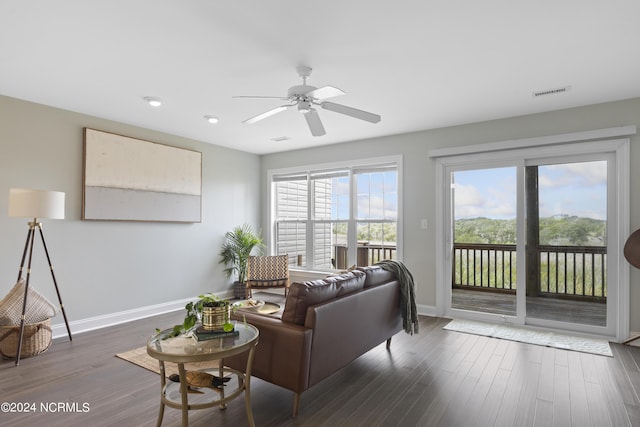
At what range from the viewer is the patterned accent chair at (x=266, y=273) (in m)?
5.48

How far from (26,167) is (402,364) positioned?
440cm

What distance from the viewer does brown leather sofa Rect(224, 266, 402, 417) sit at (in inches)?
94.3

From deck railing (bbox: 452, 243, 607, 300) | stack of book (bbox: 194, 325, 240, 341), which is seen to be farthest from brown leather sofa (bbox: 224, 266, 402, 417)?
deck railing (bbox: 452, 243, 607, 300)

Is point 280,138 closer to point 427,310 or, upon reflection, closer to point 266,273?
point 266,273

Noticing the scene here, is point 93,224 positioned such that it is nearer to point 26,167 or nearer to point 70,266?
point 70,266

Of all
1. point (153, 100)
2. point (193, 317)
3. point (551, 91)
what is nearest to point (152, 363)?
point (193, 317)

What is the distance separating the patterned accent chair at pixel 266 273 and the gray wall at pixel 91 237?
2.57 ft

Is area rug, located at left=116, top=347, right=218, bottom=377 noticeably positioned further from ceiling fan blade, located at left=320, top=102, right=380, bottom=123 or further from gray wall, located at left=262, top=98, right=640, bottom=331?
gray wall, located at left=262, top=98, right=640, bottom=331

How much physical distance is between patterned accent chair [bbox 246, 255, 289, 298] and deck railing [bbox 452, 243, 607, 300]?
2.51 meters

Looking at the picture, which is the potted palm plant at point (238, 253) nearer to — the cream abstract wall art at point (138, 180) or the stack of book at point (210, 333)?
the cream abstract wall art at point (138, 180)

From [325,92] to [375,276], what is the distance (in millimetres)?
1655

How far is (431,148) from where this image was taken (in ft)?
16.5

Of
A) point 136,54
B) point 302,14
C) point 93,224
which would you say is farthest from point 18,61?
point 302,14

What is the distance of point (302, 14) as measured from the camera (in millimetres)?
2336
